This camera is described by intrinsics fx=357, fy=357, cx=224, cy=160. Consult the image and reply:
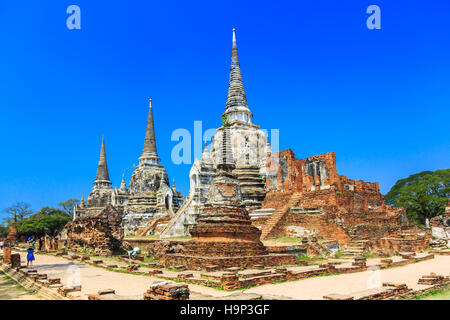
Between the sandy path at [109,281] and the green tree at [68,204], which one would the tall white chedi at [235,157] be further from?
the green tree at [68,204]

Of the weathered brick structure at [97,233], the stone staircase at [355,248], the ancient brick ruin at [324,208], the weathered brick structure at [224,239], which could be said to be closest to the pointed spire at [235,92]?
the ancient brick ruin at [324,208]

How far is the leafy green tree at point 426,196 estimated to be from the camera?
130 feet

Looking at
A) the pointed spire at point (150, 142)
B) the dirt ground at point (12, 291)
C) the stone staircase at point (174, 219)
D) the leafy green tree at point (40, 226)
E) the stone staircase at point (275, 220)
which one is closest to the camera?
the dirt ground at point (12, 291)

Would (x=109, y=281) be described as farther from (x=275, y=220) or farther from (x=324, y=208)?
(x=324, y=208)

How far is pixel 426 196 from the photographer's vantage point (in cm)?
4019

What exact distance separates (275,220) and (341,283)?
11551mm

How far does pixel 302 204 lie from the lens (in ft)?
75.9

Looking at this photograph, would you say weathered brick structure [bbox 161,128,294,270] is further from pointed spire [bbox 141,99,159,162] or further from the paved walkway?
pointed spire [bbox 141,99,159,162]

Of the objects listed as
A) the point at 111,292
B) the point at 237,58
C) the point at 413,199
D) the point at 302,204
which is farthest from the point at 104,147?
the point at 111,292

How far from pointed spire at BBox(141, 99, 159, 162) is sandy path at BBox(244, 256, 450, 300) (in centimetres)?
3487

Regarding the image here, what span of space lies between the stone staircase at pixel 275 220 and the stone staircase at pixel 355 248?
410 cm

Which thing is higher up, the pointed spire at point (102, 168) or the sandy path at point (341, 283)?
the pointed spire at point (102, 168)

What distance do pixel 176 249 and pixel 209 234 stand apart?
4186 mm

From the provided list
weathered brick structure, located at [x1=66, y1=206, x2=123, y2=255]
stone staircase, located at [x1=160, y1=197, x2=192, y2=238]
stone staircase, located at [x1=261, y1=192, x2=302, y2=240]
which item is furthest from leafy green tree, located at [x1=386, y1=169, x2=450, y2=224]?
weathered brick structure, located at [x1=66, y1=206, x2=123, y2=255]
